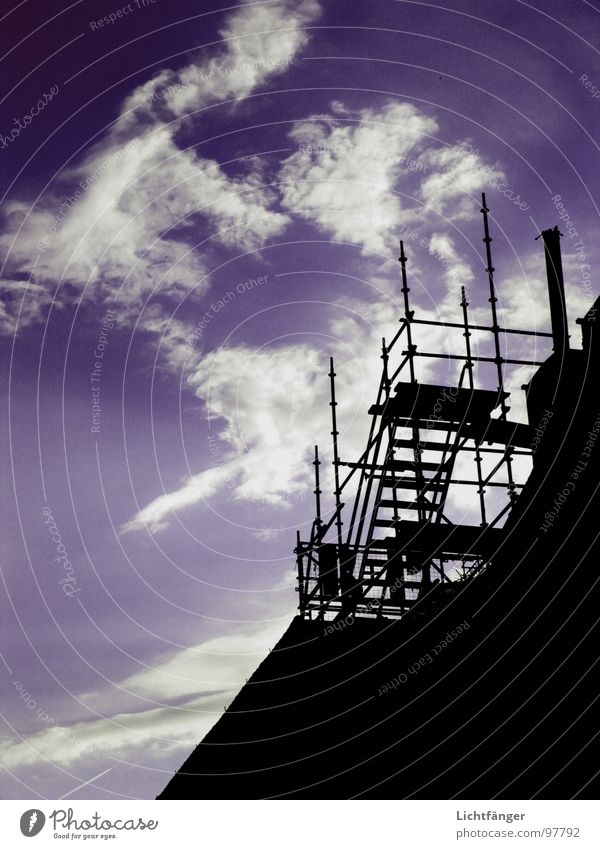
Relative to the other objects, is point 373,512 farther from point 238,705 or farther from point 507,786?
point 507,786

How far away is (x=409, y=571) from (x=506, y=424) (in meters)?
4.70

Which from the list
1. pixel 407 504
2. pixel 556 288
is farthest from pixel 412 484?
pixel 556 288

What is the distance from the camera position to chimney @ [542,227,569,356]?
61.3ft

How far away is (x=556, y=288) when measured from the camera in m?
19.7

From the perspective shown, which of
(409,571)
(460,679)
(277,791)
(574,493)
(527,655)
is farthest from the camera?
(409,571)

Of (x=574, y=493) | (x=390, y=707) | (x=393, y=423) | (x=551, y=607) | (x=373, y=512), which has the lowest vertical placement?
(x=390, y=707)

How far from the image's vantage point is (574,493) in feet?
31.4

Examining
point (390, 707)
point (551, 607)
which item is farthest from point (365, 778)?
point (551, 607)
